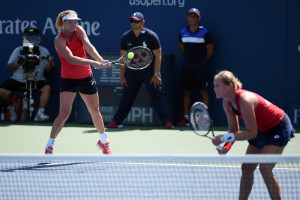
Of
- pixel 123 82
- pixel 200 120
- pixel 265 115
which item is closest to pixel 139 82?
pixel 123 82

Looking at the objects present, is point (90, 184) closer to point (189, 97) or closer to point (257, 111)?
point (257, 111)

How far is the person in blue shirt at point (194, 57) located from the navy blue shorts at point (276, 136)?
4835 millimetres

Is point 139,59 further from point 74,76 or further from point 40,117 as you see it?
point 40,117

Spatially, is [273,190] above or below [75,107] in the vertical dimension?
above

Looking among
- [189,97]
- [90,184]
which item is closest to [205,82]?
[189,97]

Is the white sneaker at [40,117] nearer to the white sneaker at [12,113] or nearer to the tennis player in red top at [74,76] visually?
the white sneaker at [12,113]

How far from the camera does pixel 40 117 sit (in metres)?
9.80

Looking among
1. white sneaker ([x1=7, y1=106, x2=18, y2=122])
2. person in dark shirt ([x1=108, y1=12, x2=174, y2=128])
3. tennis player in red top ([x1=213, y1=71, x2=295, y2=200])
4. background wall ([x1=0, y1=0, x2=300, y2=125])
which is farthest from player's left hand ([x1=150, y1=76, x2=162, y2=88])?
tennis player in red top ([x1=213, y1=71, x2=295, y2=200])

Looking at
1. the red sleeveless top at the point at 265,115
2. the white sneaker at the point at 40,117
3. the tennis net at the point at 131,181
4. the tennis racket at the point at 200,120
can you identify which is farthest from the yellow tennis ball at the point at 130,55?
the white sneaker at the point at 40,117

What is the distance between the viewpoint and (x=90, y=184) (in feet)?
17.1

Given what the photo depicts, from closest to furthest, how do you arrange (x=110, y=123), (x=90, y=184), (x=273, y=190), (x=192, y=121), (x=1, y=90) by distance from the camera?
(x=273, y=190), (x=192, y=121), (x=90, y=184), (x=110, y=123), (x=1, y=90)

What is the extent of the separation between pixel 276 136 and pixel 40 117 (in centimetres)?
612

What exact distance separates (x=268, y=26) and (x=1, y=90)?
14.2ft

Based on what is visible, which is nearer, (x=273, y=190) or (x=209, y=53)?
(x=273, y=190)
